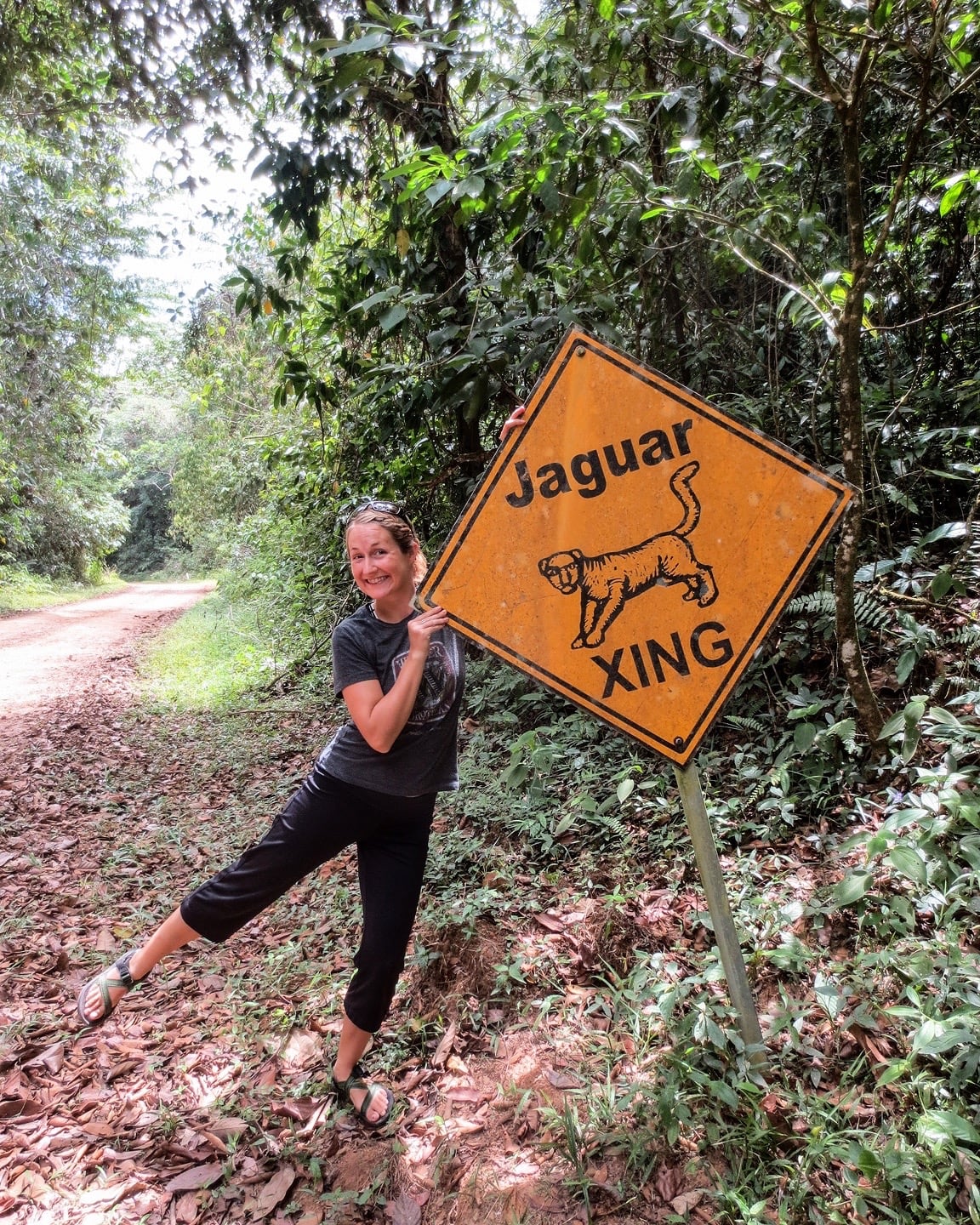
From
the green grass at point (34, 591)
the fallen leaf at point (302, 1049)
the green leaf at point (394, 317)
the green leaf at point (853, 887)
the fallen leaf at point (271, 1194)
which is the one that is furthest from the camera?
the green grass at point (34, 591)

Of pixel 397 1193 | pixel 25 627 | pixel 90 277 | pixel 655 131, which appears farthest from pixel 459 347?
pixel 25 627

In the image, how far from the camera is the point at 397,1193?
2.07m

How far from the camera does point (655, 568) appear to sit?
5.63 ft

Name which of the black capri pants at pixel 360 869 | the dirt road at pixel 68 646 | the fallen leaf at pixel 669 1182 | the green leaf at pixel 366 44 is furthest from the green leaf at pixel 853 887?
the dirt road at pixel 68 646

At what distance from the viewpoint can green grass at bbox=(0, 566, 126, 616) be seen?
698 inches

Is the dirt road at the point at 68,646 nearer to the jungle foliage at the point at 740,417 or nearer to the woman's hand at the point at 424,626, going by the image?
the jungle foliage at the point at 740,417

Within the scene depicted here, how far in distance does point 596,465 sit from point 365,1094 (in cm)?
209

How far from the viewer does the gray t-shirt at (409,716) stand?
7.22 ft

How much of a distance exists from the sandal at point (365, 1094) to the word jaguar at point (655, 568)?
176 cm

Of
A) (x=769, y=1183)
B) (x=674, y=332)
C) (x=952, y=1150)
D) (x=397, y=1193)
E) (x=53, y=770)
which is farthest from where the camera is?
(x=53, y=770)

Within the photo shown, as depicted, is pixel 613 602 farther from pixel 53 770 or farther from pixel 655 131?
pixel 53 770

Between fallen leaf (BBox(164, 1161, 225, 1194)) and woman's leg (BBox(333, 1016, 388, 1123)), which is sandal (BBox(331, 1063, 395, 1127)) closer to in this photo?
woman's leg (BBox(333, 1016, 388, 1123))

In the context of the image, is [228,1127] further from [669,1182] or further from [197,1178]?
[669,1182]

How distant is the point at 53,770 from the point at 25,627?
33.3ft
